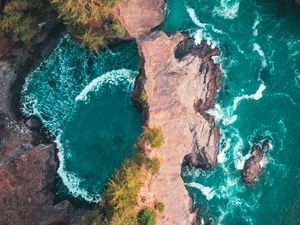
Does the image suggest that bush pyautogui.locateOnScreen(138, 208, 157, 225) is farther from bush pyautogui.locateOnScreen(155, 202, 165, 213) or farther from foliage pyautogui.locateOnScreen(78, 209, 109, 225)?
foliage pyautogui.locateOnScreen(78, 209, 109, 225)

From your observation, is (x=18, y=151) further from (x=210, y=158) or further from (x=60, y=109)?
(x=210, y=158)

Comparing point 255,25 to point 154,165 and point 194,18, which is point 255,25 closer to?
point 194,18

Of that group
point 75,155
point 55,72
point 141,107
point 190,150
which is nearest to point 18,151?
point 75,155

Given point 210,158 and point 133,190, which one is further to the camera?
point 210,158

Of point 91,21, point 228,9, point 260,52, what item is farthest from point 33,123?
point 260,52

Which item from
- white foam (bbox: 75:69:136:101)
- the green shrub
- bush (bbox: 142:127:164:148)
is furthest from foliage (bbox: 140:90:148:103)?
the green shrub
